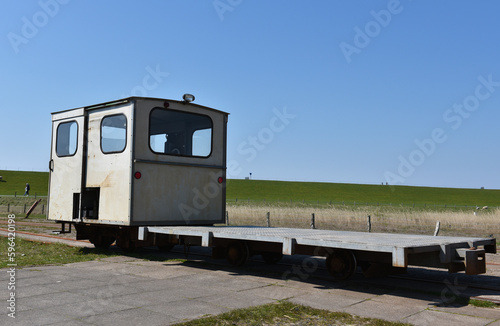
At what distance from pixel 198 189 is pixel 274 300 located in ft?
15.0

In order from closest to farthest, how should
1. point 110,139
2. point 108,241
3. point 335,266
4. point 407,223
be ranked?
point 335,266
point 110,139
point 108,241
point 407,223

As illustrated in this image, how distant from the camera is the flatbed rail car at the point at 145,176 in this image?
8.66m

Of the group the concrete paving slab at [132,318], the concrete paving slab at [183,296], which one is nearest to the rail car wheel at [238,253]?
the concrete paving slab at [183,296]

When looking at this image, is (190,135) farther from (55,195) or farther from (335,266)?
(335,266)

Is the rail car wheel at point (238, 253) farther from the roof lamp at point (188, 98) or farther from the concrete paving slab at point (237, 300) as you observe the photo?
the roof lamp at point (188, 98)

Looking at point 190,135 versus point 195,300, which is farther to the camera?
point 190,135

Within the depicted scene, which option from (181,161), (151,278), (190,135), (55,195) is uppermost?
(190,135)

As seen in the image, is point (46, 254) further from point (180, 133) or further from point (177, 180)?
point (180, 133)

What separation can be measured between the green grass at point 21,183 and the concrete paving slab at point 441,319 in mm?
61088

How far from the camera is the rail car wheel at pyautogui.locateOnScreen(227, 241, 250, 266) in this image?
7760 mm

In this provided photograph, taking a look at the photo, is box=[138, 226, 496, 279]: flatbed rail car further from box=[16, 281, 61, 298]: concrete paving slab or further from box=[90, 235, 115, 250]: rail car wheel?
box=[90, 235, 115, 250]: rail car wheel

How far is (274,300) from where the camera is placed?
5.62m

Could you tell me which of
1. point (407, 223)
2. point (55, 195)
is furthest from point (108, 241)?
point (407, 223)

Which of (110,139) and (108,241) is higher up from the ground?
(110,139)
